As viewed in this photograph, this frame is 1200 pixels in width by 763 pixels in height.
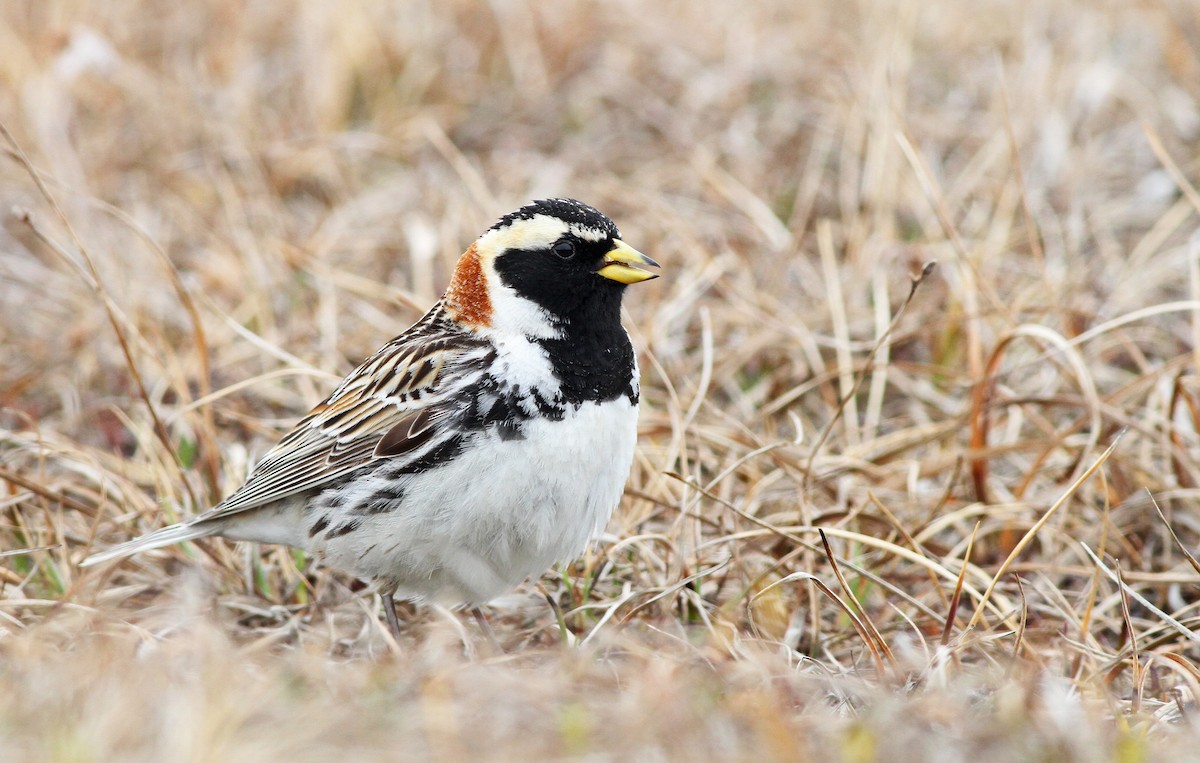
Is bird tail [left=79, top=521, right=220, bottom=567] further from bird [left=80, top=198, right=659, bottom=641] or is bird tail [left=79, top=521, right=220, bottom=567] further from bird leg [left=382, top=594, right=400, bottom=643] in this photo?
bird leg [left=382, top=594, right=400, bottom=643]

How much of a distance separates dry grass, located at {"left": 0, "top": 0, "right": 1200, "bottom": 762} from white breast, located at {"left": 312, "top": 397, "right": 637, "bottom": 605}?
241 millimetres

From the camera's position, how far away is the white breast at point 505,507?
158 inches

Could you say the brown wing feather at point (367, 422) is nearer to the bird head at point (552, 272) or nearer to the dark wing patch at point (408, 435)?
the dark wing patch at point (408, 435)

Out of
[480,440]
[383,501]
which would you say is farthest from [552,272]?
[383,501]

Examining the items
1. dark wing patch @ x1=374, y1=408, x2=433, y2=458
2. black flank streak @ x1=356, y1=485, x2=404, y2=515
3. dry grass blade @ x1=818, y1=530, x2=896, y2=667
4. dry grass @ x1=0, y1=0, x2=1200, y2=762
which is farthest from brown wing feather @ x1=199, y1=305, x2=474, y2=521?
dry grass blade @ x1=818, y1=530, x2=896, y2=667

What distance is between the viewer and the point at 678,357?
21.3 ft

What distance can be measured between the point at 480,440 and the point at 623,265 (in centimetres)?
82

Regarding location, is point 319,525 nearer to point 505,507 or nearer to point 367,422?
point 367,422

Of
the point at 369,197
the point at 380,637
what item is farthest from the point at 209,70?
the point at 380,637

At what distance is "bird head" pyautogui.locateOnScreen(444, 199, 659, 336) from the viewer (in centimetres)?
436

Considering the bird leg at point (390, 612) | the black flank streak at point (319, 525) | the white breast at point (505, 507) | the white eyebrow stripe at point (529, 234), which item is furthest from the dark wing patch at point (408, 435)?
the white eyebrow stripe at point (529, 234)

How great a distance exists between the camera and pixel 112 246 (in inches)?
283

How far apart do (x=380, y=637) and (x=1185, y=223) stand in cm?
496

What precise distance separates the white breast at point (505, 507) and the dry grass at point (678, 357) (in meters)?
0.24
